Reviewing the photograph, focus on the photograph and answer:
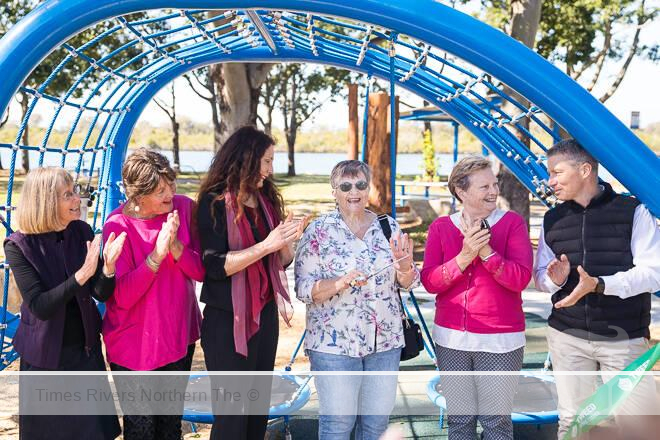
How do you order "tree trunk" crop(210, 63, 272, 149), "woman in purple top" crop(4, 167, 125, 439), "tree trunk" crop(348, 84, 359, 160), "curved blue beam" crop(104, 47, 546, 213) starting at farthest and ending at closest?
1. "tree trunk" crop(348, 84, 359, 160)
2. "tree trunk" crop(210, 63, 272, 149)
3. "curved blue beam" crop(104, 47, 546, 213)
4. "woman in purple top" crop(4, 167, 125, 439)

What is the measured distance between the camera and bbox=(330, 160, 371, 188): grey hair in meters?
2.98

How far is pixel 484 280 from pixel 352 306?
2.00 ft

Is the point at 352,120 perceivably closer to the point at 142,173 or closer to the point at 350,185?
the point at 350,185

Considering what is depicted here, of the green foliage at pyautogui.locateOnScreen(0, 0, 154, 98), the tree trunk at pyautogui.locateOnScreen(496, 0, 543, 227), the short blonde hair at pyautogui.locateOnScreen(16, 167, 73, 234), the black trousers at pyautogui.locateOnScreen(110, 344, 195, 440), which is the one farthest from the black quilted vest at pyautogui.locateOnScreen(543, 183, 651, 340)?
the green foliage at pyautogui.locateOnScreen(0, 0, 154, 98)

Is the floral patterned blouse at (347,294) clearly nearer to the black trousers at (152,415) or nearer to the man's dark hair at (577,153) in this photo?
the black trousers at (152,415)

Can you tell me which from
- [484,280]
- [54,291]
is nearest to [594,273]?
[484,280]

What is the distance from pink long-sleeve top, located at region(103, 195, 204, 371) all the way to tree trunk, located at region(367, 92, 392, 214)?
8407mm

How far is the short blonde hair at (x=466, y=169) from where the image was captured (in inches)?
119

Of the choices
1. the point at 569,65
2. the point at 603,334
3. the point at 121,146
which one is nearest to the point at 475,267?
the point at 603,334

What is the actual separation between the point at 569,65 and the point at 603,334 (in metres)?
19.2

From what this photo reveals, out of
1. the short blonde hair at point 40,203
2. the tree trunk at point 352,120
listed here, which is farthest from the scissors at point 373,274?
the tree trunk at point 352,120

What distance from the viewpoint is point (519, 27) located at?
387 inches

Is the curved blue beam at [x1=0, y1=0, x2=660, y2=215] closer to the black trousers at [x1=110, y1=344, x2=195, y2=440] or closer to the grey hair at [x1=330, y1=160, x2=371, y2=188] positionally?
the grey hair at [x1=330, y1=160, x2=371, y2=188]

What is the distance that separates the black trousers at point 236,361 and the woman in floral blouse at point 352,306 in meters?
0.20
